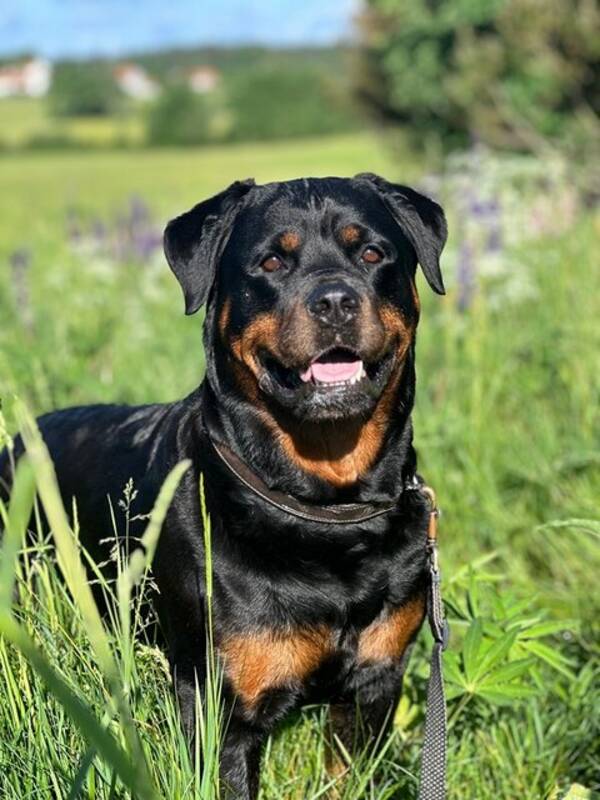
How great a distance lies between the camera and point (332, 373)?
118 inches

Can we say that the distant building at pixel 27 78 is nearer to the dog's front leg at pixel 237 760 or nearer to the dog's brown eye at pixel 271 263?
the dog's brown eye at pixel 271 263

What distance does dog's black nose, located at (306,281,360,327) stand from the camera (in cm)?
284

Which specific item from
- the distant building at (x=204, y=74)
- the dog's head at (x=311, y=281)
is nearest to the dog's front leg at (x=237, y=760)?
the dog's head at (x=311, y=281)

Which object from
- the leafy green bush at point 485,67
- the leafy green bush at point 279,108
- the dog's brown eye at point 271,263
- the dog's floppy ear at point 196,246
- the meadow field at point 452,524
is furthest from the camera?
the leafy green bush at point 279,108

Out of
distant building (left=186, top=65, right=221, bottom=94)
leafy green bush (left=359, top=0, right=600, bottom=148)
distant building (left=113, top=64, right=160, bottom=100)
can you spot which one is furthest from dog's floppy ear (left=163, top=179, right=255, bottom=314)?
distant building (left=186, top=65, right=221, bottom=94)

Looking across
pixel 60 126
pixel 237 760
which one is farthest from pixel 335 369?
pixel 60 126

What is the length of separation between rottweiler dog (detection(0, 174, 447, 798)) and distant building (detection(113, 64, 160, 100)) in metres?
68.0

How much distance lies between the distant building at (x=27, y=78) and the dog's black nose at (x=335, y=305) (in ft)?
233

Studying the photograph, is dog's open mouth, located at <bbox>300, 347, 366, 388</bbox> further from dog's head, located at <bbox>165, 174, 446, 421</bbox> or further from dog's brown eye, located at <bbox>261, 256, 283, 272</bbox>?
dog's brown eye, located at <bbox>261, 256, 283, 272</bbox>

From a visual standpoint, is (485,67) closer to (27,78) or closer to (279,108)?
(279,108)

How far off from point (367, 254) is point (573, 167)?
24.3 feet

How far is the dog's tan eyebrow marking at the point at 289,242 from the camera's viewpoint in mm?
3074

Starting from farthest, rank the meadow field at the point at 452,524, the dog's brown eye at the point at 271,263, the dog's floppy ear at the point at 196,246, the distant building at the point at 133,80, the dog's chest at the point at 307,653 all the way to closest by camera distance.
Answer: the distant building at the point at 133,80 < the dog's floppy ear at the point at 196,246 < the dog's brown eye at the point at 271,263 < the dog's chest at the point at 307,653 < the meadow field at the point at 452,524

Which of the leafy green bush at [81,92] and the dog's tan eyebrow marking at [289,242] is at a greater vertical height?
the leafy green bush at [81,92]
